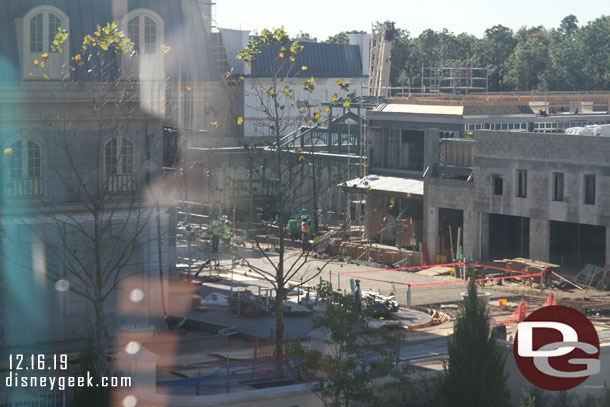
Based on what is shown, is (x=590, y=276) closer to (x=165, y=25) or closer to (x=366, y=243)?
(x=366, y=243)

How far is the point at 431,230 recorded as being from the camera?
182 feet

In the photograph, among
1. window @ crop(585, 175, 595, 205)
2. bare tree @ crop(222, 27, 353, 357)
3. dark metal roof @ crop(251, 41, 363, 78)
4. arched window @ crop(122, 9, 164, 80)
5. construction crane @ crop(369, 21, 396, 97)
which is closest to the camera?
bare tree @ crop(222, 27, 353, 357)

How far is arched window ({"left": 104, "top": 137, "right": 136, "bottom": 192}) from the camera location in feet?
98.8

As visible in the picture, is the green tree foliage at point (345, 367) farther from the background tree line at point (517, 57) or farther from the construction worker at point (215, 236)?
the background tree line at point (517, 57)

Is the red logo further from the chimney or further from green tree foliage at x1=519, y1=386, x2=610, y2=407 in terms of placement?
the chimney

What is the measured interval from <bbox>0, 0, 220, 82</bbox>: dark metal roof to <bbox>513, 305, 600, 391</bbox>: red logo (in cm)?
1741

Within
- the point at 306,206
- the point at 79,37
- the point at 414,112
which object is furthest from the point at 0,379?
the point at 306,206

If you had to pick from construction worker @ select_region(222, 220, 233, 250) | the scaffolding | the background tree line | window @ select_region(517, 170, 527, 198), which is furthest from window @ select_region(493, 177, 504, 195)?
the background tree line

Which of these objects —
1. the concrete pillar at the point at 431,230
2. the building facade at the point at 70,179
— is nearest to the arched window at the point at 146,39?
the building facade at the point at 70,179

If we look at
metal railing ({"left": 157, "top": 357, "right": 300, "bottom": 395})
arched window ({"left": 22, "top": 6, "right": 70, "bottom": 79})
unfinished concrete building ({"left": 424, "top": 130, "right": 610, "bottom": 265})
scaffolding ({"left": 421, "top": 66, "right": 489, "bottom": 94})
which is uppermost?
scaffolding ({"left": 421, "top": 66, "right": 489, "bottom": 94})

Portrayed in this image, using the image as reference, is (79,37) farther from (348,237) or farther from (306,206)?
(306,206)

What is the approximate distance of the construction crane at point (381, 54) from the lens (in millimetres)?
77463

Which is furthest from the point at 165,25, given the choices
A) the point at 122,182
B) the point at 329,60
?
the point at 329,60

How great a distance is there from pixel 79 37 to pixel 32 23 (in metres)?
1.92
